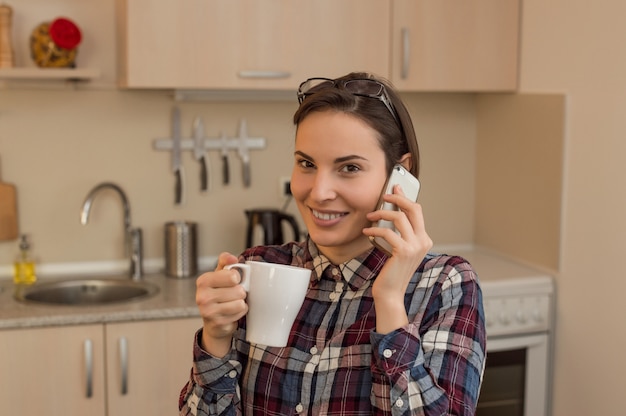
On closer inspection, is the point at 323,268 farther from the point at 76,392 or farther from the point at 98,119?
the point at 98,119

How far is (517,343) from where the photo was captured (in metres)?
2.75

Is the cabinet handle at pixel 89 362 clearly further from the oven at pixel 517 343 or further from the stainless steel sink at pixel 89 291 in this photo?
the oven at pixel 517 343

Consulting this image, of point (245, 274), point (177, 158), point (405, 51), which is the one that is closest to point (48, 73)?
point (177, 158)

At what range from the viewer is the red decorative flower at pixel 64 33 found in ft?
8.57

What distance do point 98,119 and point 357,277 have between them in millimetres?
1799

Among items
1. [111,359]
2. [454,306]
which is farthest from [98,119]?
[454,306]

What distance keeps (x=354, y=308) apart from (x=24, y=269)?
1.80 m

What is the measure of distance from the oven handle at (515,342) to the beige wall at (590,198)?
0.22 feet

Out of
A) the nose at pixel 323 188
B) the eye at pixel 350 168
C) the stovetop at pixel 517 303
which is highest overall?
the eye at pixel 350 168

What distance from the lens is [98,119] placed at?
2875 mm

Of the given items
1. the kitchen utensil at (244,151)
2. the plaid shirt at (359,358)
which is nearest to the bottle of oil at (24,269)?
the kitchen utensil at (244,151)

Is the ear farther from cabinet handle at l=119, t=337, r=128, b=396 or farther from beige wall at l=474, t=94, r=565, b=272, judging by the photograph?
beige wall at l=474, t=94, r=565, b=272

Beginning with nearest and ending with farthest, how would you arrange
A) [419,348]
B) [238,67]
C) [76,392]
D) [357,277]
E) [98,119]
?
[419,348] → [357,277] → [76,392] → [238,67] → [98,119]

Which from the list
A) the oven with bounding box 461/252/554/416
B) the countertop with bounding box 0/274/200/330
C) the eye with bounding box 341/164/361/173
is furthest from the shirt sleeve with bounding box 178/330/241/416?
the oven with bounding box 461/252/554/416
